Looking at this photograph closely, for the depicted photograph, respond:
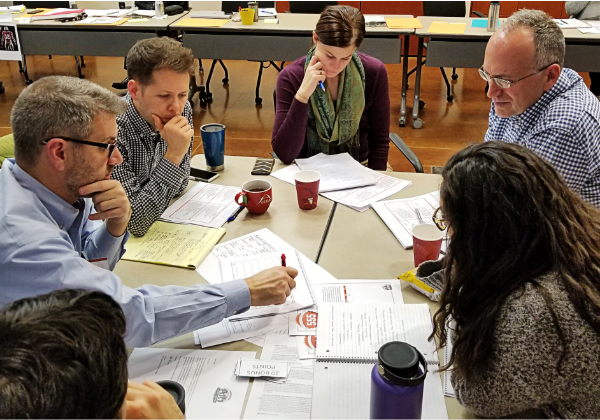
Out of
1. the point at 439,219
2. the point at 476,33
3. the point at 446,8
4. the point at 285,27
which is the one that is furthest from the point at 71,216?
the point at 446,8

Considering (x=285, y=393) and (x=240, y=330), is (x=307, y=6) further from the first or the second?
(x=285, y=393)

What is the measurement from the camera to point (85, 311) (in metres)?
0.68

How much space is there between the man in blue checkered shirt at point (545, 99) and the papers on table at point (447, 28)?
8.63 ft

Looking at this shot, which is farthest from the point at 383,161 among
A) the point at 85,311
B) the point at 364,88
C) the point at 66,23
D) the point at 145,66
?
the point at 66,23

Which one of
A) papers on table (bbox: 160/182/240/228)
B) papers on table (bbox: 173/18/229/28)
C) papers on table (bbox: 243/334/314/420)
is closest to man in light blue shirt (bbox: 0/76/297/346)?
papers on table (bbox: 243/334/314/420)

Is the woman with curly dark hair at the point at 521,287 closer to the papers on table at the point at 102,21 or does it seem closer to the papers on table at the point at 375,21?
the papers on table at the point at 375,21

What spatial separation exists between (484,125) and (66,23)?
12.7 ft

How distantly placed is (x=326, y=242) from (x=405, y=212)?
34 cm

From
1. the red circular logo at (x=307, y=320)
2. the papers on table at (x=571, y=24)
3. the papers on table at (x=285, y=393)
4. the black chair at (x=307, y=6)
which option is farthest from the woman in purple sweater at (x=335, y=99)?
the black chair at (x=307, y=6)

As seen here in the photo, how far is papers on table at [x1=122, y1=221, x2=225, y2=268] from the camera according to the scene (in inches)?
63.7

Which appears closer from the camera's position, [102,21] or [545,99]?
[545,99]

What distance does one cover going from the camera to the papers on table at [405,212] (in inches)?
69.0

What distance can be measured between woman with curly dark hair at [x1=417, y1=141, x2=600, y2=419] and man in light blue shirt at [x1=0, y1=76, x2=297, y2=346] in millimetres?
527

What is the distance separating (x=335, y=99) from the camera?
2.62 metres
